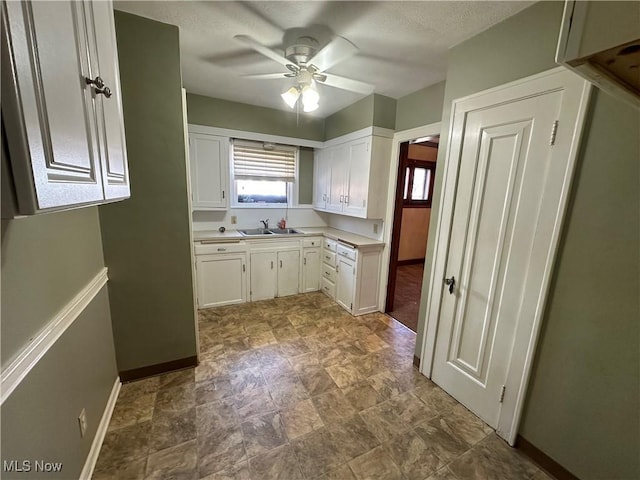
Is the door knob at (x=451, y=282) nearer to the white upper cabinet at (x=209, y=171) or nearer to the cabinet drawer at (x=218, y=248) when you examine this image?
the cabinet drawer at (x=218, y=248)

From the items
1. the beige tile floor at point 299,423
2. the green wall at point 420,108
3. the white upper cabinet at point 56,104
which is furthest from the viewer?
the green wall at point 420,108

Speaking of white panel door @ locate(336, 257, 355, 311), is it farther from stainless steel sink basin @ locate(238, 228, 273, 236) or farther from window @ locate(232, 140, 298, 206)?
window @ locate(232, 140, 298, 206)

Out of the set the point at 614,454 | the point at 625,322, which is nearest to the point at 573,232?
the point at 625,322

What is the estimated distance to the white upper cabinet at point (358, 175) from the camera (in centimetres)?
301

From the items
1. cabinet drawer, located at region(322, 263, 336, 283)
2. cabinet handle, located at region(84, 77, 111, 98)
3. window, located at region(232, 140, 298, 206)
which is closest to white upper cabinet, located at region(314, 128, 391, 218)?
window, located at region(232, 140, 298, 206)

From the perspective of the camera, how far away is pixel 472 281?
5.92 feet

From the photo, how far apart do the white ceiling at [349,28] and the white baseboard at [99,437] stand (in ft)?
7.92

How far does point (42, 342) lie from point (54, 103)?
89 centimetres

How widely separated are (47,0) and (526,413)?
2598 millimetres

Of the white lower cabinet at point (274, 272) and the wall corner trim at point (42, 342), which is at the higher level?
the wall corner trim at point (42, 342)

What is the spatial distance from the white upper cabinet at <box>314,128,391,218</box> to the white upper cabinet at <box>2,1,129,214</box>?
8.11 feet

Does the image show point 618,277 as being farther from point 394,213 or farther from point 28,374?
point 28,374

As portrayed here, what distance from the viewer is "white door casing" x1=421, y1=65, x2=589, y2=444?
137 centimetres

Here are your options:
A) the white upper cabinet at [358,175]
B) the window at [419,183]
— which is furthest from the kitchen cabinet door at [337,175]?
the window at [419,183]
